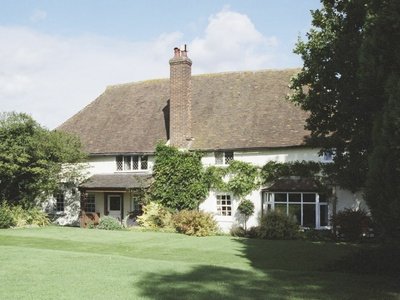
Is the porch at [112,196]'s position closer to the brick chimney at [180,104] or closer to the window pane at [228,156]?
the brick chimney at [180,104]

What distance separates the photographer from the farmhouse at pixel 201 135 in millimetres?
25625

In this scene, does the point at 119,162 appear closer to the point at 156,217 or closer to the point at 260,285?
the point at 156,217

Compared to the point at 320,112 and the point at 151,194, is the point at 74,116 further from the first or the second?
the point at 320,112

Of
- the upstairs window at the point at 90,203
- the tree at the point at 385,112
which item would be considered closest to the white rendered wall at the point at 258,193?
the upstairs window at the point at 90,203

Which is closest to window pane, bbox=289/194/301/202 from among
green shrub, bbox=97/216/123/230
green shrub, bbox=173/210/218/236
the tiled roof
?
the tiled roof

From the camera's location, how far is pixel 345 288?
34.9ft

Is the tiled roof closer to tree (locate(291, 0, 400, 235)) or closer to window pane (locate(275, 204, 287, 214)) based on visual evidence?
window pane (locate(275, 204, 287, 214))

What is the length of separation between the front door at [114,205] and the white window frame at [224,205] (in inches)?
283

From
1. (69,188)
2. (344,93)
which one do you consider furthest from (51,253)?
(69,188)

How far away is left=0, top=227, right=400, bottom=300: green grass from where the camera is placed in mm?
10000

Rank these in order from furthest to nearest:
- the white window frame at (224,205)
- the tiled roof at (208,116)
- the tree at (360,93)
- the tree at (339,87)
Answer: the tiled roof at (208,116)
the white window frame at (224,205)
the tree at (339,87)
the tree at (360,93)

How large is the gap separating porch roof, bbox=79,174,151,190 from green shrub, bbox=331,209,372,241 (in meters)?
11.4

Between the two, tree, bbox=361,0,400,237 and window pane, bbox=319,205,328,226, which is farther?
window pane, bbox=319,205,328,226

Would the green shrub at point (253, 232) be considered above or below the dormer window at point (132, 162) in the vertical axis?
below
